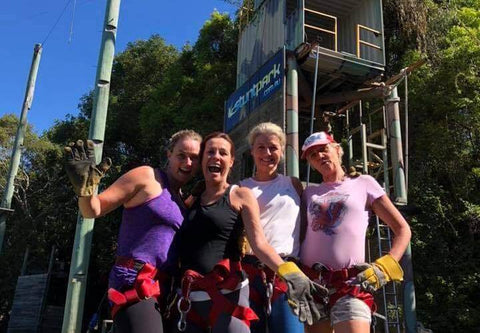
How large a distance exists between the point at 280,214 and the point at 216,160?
1.91 feet

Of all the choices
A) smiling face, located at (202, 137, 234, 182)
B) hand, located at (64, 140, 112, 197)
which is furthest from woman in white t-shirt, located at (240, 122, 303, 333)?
hand, located at (64, 140, 112, 197)

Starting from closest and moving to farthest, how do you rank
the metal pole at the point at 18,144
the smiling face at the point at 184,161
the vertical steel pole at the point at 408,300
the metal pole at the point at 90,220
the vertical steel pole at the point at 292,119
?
1. the smiling face at the point at 184,161
2. the metal pole at the point at 90,220
3. the metal pole at the point at 18,144
4. the vertical steel pole at the point at 408,300
5. the vertical steel pole at the point at 292,119

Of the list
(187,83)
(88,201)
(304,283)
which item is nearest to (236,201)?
(304,283)

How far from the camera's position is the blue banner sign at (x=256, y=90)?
36.2ft

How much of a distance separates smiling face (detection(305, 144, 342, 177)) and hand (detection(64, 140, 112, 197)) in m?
1.44

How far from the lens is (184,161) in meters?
3.14

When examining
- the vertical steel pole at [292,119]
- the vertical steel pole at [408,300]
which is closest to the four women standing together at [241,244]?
the vertical steel pole at [292,119]

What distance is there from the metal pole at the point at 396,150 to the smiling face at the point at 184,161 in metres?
8.21

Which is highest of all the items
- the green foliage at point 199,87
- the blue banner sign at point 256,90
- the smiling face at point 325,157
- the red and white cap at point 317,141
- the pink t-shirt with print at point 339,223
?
the green foliage at point 199,87

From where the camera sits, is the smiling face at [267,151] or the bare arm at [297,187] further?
the bare arm at [297,187]

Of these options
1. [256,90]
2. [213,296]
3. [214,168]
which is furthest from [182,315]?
[256,90]

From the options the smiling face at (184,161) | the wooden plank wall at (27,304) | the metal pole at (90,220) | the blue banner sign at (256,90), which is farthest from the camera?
the wooden plank wall at (27,304)

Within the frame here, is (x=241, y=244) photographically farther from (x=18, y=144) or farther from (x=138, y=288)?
(x=18, y=144)

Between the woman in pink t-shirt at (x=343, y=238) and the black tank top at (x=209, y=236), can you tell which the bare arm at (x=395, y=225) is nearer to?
the woman in pink t-shirt at (x=343, y=238)
